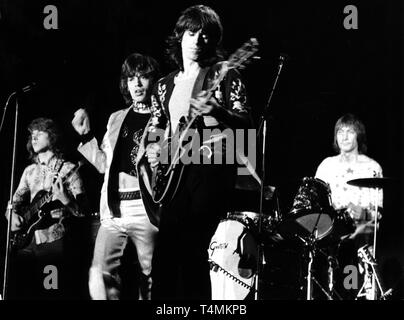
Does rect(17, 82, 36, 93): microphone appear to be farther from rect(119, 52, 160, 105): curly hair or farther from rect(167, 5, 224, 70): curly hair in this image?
rect(167, 5, 224, 70): curly hair

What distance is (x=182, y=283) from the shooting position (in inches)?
165

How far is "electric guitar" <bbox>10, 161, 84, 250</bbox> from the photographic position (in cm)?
493

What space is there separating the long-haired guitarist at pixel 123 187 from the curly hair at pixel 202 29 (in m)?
0.18

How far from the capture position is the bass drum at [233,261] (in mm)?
4750

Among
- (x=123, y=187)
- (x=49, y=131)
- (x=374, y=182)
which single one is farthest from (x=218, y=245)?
(x=49, y=131)

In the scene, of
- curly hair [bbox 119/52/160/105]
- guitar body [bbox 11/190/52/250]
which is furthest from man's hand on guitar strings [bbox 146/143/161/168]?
guitar body [bbox 11/190/52/250]

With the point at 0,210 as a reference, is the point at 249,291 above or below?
below

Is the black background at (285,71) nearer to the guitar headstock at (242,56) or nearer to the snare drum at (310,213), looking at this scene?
the snare drum at (310,213)

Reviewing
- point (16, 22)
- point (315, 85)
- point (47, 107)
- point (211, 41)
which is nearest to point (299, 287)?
point (315, 85)

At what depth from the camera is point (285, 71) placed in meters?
4.83
